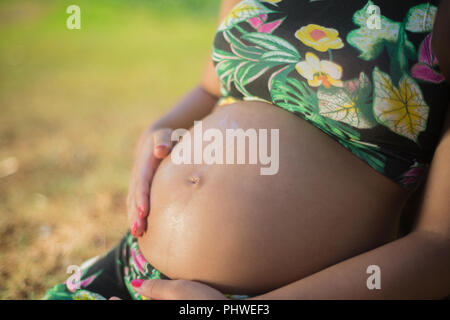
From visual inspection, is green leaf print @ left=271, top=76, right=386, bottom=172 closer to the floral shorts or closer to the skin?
the skin

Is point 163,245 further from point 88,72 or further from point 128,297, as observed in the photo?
point 88,72

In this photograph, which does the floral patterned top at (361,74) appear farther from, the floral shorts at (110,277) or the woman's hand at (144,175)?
the floral shorts at (110,277)

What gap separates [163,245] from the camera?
2.23ft

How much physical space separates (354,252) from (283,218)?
140mm

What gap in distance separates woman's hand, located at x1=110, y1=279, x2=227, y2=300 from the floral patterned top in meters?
0.35

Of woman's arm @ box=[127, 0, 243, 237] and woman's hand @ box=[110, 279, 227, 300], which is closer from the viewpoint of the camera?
woman's hand @ box=[110, 279, 227, 300]

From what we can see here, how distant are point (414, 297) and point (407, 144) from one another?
0.24 meters

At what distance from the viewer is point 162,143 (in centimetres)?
82

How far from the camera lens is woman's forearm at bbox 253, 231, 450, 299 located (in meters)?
0.54

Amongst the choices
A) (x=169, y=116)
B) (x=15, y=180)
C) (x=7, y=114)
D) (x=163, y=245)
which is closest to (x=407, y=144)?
(x=163, y=245)
